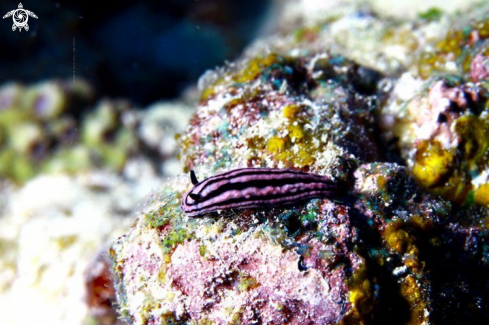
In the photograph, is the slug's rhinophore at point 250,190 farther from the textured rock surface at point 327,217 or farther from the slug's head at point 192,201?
the textured rock surface at point 327,217

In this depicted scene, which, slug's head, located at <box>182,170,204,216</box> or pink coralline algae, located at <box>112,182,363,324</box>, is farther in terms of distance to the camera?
slug's head, located at <box>182,170,204,216</box>
